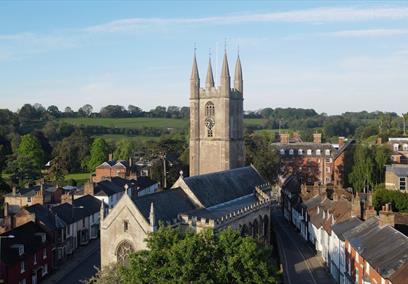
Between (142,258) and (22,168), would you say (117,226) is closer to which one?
(142,258)

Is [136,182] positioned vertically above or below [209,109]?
below

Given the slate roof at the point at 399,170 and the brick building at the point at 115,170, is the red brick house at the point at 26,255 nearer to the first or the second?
the slate roof at the point at 399,170

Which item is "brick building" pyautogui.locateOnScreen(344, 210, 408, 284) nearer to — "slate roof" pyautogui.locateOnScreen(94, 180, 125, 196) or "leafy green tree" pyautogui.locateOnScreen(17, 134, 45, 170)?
"slate roof" pyautogui.locateOnScreen(94, 180, 125, 196)

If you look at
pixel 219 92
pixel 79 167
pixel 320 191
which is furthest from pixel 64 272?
pixel 79 167

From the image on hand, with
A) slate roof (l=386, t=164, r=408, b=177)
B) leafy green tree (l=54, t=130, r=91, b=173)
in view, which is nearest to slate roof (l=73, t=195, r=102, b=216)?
slate roof (l=386, t=164, r=408, b=177)

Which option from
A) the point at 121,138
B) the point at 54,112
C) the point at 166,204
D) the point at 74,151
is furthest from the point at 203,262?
the point at 54,112

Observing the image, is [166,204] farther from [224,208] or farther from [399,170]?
[399,170]

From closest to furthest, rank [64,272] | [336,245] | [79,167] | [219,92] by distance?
[336,245] → [64,272] → [219,92] → [79,167]
